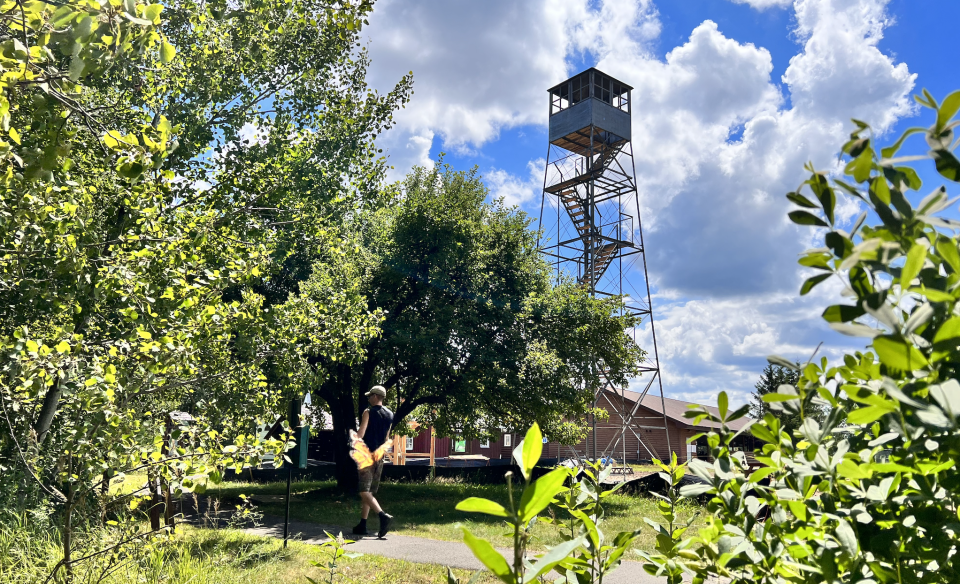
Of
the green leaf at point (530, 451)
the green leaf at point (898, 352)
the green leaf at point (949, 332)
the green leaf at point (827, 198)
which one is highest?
the green leaf at point (827, 198)

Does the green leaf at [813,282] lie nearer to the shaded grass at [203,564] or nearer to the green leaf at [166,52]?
the shaded grass at [203,564]

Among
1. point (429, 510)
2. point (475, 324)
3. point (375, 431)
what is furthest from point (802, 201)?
point (475, 324)

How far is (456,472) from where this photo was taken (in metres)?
20.6

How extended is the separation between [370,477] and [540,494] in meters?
8.74

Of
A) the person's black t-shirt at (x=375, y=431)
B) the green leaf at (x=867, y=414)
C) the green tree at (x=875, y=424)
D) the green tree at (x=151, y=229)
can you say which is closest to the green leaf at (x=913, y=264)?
the green tree at (x=875, y=424)

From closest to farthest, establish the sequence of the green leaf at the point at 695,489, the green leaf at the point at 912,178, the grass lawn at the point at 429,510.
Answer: the green leaf at the point at 912,178 < the green leaf at the point at 695,489 < the grass lawn at the point at 429,510

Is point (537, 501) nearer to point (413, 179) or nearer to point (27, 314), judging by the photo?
point (27, 314)

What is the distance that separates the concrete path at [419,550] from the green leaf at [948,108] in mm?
5694

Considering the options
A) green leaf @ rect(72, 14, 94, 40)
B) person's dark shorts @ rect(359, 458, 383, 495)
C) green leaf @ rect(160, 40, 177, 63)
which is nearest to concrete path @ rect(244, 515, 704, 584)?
person's dark shorts @ rect(359, 458, 383, 495)

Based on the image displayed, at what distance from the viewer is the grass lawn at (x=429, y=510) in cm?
930

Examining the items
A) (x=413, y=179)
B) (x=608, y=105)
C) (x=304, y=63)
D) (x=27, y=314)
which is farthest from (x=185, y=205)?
(x=608, y=105)

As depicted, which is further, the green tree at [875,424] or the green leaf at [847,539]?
the green leaf at [847,539]

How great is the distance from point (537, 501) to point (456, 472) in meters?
20.8

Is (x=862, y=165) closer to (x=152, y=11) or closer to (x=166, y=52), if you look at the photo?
(x=166, y=52)
